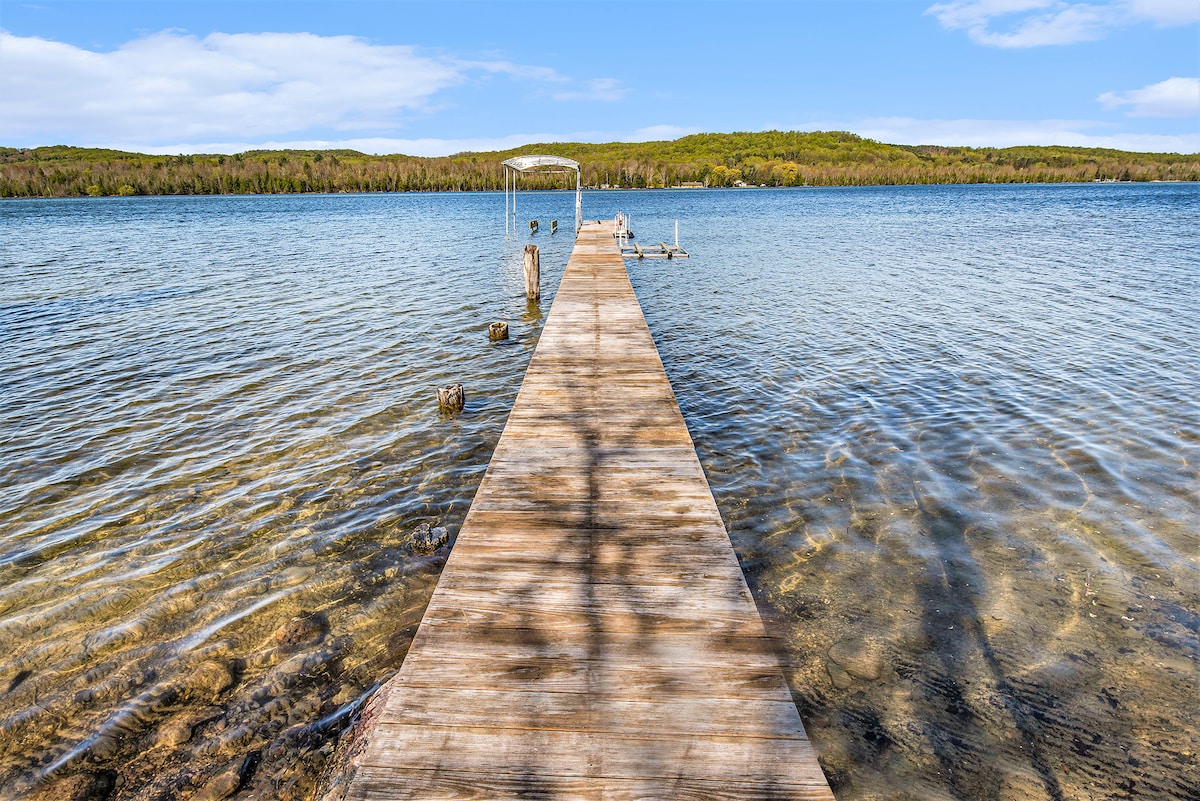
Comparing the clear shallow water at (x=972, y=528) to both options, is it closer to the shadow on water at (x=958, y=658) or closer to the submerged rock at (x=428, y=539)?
the shadow on water at (x=958, y=658)

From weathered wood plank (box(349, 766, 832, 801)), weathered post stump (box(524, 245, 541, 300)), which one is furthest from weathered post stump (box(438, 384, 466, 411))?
weathered post stump (box(524, 245, 541, 300))

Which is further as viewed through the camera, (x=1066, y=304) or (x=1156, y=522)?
(x=1066, y=304)

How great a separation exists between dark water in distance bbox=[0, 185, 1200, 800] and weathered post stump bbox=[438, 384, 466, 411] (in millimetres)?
220

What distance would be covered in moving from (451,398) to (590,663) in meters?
6.85

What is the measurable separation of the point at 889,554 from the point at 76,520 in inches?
323

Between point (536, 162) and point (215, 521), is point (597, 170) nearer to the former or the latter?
point (536, 162)

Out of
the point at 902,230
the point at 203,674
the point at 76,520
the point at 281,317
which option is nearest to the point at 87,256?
the point at 281,317

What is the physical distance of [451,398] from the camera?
9469 mm

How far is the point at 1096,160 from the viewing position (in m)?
158

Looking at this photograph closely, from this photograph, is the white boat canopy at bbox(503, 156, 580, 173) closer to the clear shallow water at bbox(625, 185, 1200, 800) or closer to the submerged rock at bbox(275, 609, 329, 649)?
the clear shallow water at bbox(625, 185, 1200, 800)

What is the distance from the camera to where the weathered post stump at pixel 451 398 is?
9461 millimetres

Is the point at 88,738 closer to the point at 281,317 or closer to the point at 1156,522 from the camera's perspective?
the point at 1156,522

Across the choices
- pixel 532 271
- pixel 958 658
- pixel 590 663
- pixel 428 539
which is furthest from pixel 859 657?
pixel 532 271

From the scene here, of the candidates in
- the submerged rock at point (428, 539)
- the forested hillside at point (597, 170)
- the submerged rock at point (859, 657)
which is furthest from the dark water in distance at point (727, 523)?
the forested hillside at point (597, 170)
